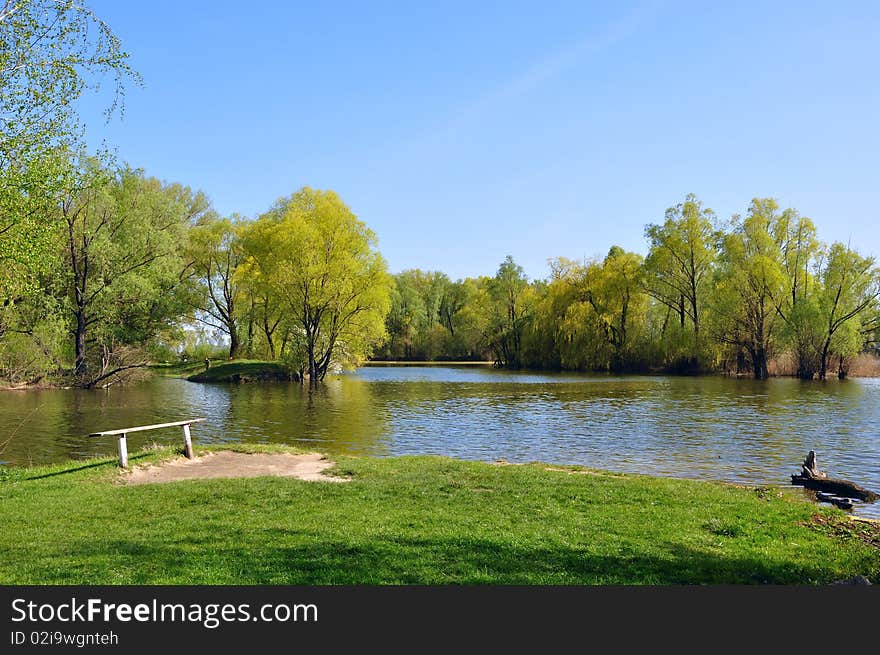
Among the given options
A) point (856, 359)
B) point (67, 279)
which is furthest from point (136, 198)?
point (856, 359)

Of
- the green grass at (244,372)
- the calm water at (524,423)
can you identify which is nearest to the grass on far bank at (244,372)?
the green grass at (244,372)

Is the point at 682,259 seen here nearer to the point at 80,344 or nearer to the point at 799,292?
the point at 799,292

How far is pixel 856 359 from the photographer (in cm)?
5609

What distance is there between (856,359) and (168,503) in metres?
61.3

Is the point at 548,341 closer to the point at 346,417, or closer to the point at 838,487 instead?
the point at 346,417

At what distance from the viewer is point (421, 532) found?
30.1 feet

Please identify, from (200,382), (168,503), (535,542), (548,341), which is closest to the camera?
(535,542)

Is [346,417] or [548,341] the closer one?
[346,417]

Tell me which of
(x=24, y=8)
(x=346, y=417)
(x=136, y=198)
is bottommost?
(x=346, y=417)

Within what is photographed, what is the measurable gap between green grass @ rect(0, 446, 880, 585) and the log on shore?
144cm

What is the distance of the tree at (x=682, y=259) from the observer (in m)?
63.3

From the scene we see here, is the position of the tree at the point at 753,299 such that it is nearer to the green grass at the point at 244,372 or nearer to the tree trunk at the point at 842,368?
the tree trunk at the point at 842,368

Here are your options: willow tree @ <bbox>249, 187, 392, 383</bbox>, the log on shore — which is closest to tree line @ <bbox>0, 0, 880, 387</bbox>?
willow tree @ <bbox>249, 187, 392, 383</bbox>

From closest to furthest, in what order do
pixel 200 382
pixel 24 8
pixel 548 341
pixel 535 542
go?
pixel 535 542, pixel 24 8, pixel 200 382, pixel 548 341
